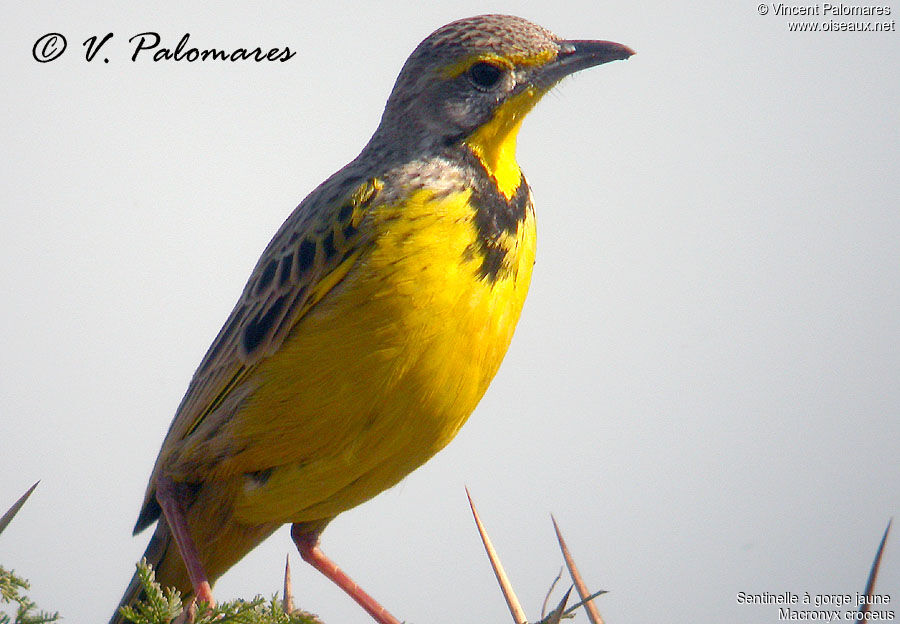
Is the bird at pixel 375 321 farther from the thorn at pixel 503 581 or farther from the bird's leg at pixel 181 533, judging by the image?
Result: the thorn at pixel 503 581

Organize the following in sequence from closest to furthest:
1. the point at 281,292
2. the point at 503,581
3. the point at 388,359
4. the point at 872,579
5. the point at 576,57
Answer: the point at 872,579
the point at 503,581
the point at 388,359
the point at 281,292
the point at 576,57

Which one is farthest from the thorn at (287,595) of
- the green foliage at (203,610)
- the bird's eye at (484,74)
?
the bird's eye at (484,74)

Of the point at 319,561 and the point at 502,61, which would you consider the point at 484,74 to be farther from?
the point at 319,561

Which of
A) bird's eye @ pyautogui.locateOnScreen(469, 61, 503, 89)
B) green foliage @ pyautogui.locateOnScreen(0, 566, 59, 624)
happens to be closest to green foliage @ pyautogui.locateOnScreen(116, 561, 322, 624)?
green foliage @ pyautogui.locateOnScreen(0, 566, 59, 624)

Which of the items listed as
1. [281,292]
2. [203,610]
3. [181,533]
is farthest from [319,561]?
[203,610]

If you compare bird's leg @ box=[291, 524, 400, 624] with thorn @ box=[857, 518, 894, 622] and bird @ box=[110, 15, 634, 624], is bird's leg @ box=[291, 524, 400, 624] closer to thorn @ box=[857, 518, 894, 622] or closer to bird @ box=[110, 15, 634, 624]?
bird @ box=[110, 15, 634, 624]

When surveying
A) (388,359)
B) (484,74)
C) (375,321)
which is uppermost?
(484,74)
